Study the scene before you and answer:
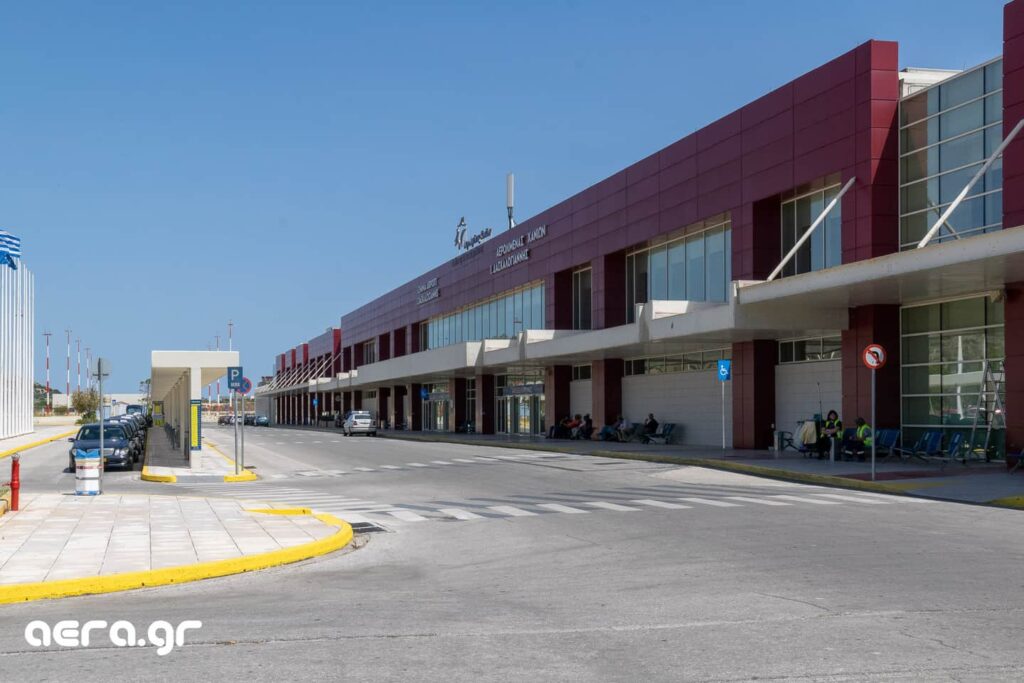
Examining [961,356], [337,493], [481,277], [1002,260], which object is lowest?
[337,493]

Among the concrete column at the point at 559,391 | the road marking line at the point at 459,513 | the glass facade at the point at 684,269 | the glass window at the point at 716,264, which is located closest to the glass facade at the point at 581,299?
the concrete column at the point at 559,391

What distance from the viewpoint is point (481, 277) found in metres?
64.2

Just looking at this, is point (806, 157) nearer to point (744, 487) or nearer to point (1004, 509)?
point (744, 487)

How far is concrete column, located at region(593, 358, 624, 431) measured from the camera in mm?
46031

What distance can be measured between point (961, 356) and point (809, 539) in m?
16.0

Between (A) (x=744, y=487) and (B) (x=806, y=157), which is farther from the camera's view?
(B) (x=806, y=157)

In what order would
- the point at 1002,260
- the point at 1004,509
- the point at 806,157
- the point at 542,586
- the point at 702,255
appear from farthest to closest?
the point at 702,255 < the point at 806,157 < the point at 1002,260 < the point at 1004,509 < the point at 542,586

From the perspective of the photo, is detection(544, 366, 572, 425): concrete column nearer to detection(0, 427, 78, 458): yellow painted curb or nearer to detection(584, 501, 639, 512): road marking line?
detection(0, 427, 78, 458): yellow painted curb

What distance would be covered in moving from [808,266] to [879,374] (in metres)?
5.28

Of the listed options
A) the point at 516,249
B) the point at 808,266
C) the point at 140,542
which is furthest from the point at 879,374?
the point at 516,249

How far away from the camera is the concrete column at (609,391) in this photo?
46.0 metres

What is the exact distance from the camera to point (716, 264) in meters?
37.8

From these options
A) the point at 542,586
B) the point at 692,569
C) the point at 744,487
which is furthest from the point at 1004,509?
the point at 542,586

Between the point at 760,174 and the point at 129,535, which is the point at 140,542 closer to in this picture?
the point at 129,535
